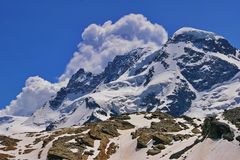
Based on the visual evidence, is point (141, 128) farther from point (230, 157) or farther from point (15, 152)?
point (230, 157)

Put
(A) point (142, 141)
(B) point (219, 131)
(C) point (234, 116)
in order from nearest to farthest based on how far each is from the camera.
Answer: (B) point (219, 131), (C) point (234, 116), (A) point (142, 141)

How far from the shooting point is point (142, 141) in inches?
5133

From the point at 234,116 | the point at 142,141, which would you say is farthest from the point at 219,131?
the point at 142,141

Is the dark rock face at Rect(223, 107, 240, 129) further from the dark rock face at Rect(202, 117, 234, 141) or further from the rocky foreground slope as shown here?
the dark rock face at Rect(202, 117, 234, 141)

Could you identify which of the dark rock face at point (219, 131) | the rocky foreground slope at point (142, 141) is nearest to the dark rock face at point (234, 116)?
the rocky foreground slope at point (142, 141)

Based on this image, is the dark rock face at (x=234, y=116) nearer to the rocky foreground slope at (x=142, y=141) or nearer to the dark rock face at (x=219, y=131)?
the rocky foreground slope at (x=142, y=141)

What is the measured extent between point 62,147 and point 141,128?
24.4 metres

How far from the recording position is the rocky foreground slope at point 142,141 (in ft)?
353

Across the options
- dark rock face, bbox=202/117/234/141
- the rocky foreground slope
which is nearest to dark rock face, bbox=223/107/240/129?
the rocky foreground slope

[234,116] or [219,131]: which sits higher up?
[234,116]

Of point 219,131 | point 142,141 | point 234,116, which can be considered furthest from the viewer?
point 142,141

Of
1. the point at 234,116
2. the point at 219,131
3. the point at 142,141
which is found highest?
the point at 142,141

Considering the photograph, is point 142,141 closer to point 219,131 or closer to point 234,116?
point 234,116

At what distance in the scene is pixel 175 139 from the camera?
133 m
